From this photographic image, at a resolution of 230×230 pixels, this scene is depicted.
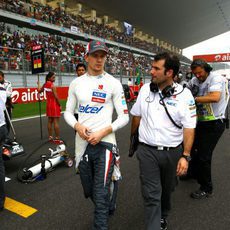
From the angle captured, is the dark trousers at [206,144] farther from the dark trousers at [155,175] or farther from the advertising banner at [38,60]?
the advertising banner at [38,60]

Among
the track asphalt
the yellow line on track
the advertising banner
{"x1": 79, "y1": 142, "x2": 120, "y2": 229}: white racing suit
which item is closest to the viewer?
{"x1": 79, "y1": 142, "x2": 120, "y2": 229}: white racing suit

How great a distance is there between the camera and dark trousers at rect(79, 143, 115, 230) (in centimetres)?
237

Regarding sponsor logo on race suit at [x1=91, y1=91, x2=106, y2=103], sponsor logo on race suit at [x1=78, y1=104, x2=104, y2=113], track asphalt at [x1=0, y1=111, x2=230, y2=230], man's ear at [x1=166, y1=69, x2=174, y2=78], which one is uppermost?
man's ear at [x1=166, y1=69, x2=174, y2=78]

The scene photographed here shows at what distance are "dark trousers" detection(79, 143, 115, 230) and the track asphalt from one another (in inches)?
23.1

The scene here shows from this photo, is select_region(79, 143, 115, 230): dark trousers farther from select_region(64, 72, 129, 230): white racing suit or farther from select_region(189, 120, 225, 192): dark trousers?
select_region(189, 120, 225, 192): dark trousers

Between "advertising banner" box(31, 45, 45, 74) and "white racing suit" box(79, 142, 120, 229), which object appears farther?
"advertising banner" box(31, 45, 45, 74)

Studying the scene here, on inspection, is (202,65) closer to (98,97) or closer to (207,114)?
(207,114)

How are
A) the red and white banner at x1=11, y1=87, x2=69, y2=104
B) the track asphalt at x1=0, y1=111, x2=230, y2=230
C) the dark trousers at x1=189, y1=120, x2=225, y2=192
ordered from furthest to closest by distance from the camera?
the red and white banner at x1=11, y1=87, x2=69, y2=104, the dark trousers at x1=189, y1=120, x2=225, y2=192, the track asphalt at x1=0, y1=111, x2=230, y2=230

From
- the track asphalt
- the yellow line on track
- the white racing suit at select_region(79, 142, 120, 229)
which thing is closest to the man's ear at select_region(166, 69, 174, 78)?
the white racing suit at select_region(79, 142, 120, 229)

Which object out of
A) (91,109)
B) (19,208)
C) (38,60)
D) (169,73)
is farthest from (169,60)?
(38,60)

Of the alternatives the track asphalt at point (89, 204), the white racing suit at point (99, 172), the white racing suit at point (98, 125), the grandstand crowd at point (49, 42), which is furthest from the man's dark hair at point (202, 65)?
the grandstand crowd at point (49, 42)

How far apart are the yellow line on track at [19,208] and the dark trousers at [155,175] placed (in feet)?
5.32

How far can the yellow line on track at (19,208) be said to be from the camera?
308 cm

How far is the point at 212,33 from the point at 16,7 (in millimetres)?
63751
